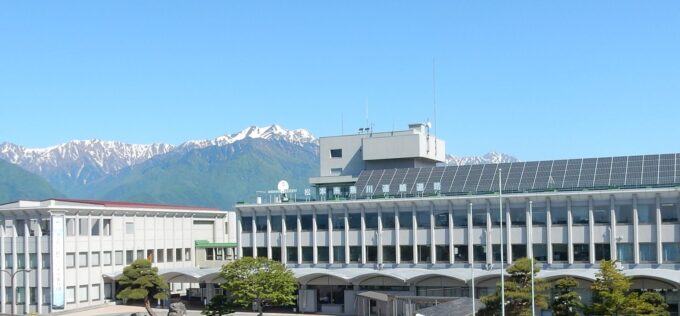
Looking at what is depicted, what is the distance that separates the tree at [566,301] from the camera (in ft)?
212

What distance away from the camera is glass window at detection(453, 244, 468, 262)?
274 ft

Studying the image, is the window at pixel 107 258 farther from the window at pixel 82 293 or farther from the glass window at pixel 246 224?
the glass window at pixel 246 224

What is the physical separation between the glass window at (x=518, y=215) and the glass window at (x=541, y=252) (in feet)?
8.08

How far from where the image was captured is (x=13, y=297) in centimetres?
9050

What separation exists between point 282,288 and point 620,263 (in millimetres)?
30770

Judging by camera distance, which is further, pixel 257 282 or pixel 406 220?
pixel 406 220

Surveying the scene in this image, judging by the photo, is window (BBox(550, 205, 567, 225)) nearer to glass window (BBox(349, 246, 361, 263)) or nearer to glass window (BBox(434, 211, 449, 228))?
glass window (BBox(434, 211, 449, 228))

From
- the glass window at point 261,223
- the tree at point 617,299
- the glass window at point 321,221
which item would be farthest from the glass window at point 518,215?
the glass window at point 261,223

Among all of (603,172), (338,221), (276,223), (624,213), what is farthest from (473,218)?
(276,223)

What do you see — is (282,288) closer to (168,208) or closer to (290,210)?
(290,210)

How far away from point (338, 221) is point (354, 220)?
1.93 meters

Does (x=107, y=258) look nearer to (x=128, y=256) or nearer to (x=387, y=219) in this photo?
(x=128, y=256)

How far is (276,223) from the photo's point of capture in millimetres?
94062


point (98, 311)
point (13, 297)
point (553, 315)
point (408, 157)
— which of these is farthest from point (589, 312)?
point (13, 297)
